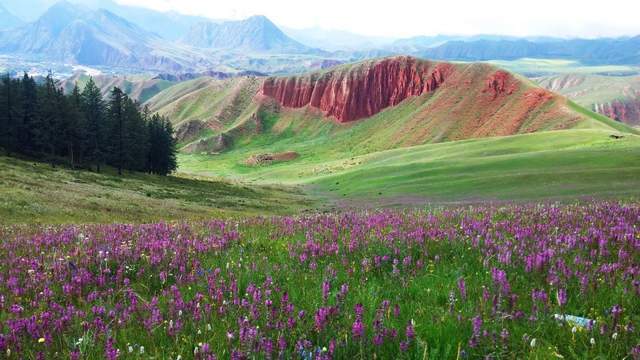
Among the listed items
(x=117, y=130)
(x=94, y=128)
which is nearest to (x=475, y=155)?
(x=117, y=130)

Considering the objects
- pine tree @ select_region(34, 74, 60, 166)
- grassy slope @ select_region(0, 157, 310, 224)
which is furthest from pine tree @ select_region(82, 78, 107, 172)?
grassy slope @ select_region(0, 157, 310, 224)

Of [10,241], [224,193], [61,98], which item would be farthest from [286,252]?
[61,98]

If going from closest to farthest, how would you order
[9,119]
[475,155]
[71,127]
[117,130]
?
[475,155] < [71,127] < [9,119] < [117,130]

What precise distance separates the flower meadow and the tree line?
9652cm

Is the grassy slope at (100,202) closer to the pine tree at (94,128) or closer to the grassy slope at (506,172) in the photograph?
the grassy slope at (506,172)

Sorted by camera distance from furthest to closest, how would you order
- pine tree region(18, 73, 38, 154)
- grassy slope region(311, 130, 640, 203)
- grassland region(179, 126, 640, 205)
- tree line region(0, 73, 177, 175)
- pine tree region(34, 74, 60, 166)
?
pine tree region(18, 73, 38, 154) → tree line region(0, 73, 177, 175) → pine tree region(34, 74, 60, 166) → grassland region(179, 126, 640, 205) → grassy slope region(311, 130, 640, 203)

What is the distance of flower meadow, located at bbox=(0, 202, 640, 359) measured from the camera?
12.7 feet

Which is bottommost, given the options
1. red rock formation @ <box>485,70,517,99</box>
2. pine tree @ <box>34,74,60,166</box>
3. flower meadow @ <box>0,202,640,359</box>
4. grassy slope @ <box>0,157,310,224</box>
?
grassy slope @ <box>0,157,310,224</box>

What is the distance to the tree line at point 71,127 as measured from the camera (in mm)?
94500

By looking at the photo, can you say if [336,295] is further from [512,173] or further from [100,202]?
[512,173]

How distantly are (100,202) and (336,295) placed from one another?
45239mm

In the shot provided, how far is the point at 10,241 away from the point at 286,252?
5.43 m

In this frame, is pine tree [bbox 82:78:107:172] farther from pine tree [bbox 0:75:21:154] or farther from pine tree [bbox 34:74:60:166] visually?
pine tree [bbox 0:75:21:154]

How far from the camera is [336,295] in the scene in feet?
16.5
